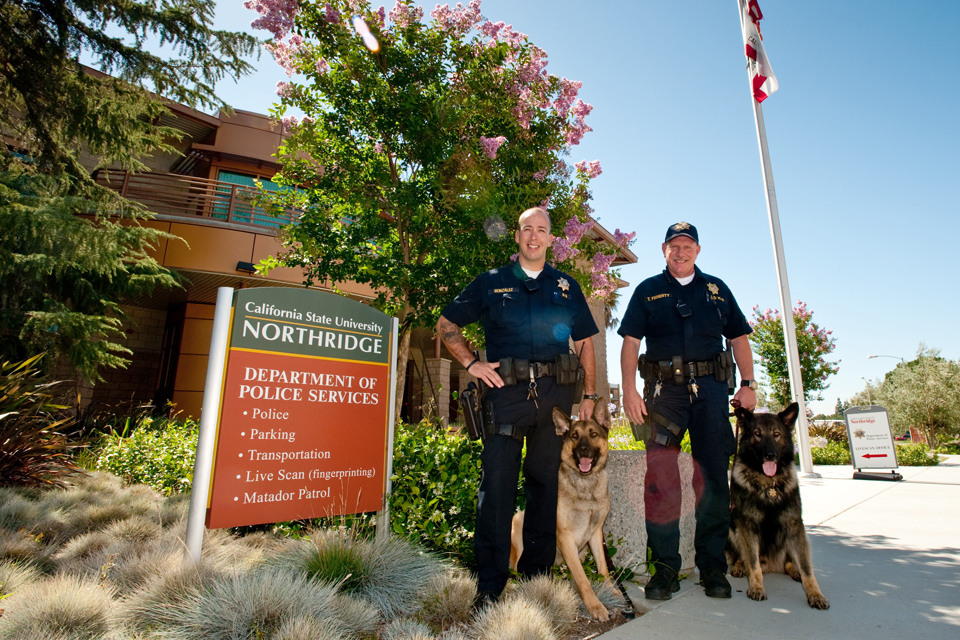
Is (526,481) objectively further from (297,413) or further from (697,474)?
(297,413)

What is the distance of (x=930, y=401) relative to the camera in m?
23.7

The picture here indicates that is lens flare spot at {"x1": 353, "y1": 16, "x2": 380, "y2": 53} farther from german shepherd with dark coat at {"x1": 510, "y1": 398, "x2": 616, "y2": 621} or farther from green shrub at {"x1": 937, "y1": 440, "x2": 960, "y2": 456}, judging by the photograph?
green shrub at {"x1": 937, "y1": 440, "x2": 960, "y2": 456}

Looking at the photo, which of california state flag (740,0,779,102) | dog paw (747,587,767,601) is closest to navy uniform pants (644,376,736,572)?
dog paw (747,587,767,601)

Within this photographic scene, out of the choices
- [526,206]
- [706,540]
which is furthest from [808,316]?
[706,540]

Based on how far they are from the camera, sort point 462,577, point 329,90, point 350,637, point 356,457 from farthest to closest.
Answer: point 329,90 → point 356,457 → point 462,577 → point 350,637

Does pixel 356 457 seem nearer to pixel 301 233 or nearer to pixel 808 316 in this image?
pixel 301 233

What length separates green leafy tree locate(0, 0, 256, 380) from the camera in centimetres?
589

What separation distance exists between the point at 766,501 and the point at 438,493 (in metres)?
2.23

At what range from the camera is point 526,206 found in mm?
5539

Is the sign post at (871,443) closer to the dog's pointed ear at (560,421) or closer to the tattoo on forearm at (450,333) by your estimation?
the dog's pointed ear at (560,421)

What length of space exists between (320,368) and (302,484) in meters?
0.77

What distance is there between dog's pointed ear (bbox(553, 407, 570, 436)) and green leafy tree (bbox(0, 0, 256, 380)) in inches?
242

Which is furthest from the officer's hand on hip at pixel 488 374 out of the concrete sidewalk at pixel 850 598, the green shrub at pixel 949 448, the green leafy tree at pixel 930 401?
the green shrub at pixel 949 448

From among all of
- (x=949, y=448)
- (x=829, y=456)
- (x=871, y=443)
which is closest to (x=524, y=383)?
(x=871, y=443)
